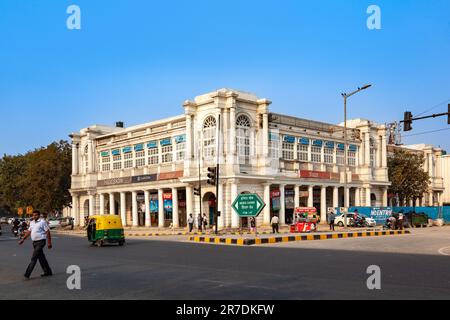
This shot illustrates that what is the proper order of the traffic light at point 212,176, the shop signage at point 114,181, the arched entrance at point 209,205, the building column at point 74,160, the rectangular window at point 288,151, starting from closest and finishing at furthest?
the traffic light at point 212,176, the arched entrance at point 209,205, the rectangular window at point 288,151, the shop signage at point 114,181, the building column at point 74,160

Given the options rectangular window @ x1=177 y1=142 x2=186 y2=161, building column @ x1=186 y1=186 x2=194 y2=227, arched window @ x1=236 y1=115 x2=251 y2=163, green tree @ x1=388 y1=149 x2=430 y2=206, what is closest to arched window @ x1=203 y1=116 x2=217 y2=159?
arched window @ x1=236 y1=115 x2=251 y2=163

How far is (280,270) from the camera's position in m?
12.9

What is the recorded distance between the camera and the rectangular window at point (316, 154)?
5291 cm

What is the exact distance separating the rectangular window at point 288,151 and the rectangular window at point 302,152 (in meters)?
1.25

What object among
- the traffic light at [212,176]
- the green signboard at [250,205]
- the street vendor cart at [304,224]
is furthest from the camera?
the street vendor cart at [304,224]

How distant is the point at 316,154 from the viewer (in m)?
53.4

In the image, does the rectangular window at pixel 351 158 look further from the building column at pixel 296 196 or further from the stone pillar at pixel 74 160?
the stone pillar at pixel 74 160

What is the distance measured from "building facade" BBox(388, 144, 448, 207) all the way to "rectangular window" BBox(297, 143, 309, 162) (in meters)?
26.1

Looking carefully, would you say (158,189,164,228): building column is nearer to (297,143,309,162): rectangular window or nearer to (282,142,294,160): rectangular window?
(282,142,294,160): rectangular window

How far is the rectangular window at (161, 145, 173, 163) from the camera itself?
168 feet

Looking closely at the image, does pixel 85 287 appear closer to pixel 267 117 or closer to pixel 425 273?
pixel 425 273

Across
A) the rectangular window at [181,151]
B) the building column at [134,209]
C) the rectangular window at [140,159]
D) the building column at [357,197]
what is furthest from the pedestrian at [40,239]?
the building column at [357,197]

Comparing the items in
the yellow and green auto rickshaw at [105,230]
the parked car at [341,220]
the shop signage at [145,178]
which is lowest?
the parked car at [341,220]
